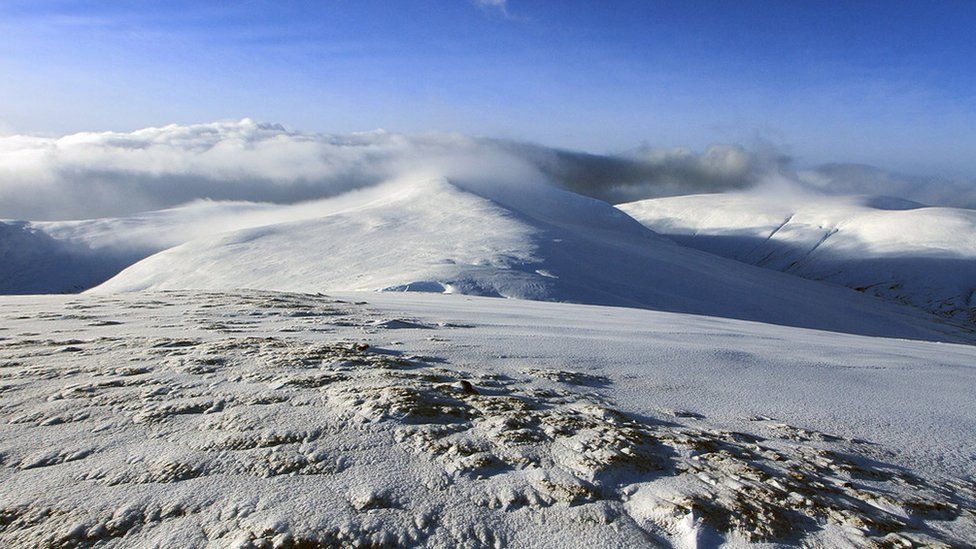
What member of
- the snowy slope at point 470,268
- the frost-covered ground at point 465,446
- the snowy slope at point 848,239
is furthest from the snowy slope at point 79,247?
the snowy slope at point 848,239

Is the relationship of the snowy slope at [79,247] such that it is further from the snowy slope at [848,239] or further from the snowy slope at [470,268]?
the snowy slope at [848,239]

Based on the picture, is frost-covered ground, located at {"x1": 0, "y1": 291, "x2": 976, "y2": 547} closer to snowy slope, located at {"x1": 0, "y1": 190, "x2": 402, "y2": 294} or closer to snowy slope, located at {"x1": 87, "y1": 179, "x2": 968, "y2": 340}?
snowy slope, located at {"x1": 87, "y1": 179, "x2": 968, "y2": 340}

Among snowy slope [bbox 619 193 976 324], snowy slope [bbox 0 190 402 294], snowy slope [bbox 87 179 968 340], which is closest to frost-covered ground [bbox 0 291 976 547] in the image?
snowy slope [bbox 87 179 968 340]

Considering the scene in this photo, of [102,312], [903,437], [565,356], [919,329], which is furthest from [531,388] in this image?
[919,329]

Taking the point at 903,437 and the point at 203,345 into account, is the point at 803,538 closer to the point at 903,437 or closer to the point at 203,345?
the point at 903,437

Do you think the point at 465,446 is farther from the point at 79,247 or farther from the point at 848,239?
the point at 848,239

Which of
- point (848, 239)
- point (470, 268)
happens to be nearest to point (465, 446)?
point (470, 268)
